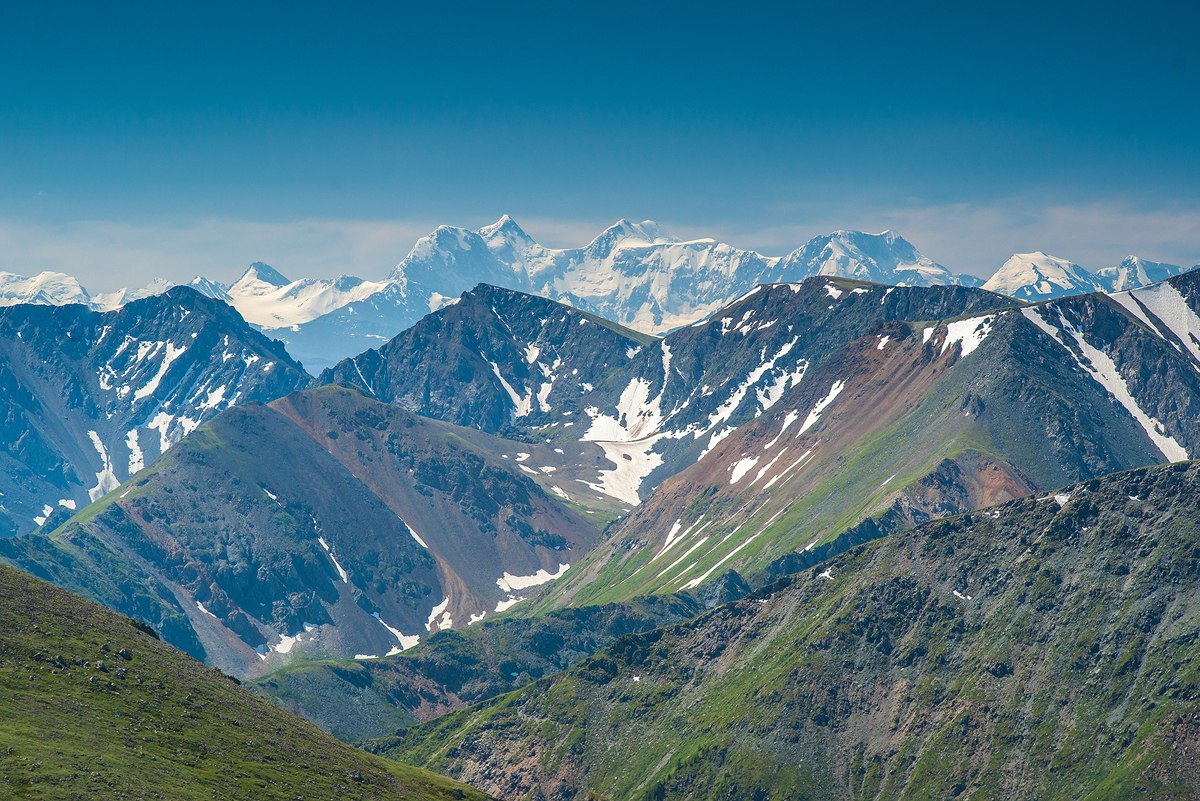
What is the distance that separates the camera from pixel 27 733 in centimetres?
15562

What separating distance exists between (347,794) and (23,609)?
56.5 meters

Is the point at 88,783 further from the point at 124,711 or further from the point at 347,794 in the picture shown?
the point at 347,794

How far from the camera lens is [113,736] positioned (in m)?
167

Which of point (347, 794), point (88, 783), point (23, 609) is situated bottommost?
point (347, 794)

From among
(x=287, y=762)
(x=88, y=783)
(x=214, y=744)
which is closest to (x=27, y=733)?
(x=88, y=783)

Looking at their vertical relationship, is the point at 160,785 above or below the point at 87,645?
below

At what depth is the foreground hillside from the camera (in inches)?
5910

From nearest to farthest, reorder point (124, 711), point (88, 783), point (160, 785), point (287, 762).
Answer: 1. point (88, 783)
2. point (160, 785)
3. point (124, 711)
4. point (287, 762)

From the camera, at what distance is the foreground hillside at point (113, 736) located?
493 feet

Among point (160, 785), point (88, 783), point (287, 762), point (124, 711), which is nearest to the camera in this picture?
point (88, 783)

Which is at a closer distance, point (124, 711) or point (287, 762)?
point (124, 711)

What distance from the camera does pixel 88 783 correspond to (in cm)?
14788

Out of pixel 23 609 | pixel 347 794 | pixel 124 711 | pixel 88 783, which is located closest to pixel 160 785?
pixel 88 783

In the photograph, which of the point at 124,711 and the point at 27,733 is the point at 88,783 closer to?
the point at 27,733
